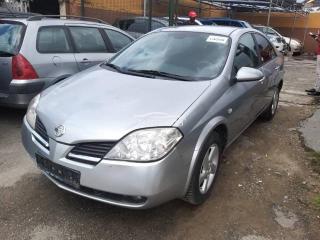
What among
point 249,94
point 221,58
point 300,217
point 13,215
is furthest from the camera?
point 249,94

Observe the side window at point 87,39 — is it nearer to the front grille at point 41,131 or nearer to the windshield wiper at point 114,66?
the windshield wiper at point 114,66

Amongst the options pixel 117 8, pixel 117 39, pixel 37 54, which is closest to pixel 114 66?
pixel 37 54

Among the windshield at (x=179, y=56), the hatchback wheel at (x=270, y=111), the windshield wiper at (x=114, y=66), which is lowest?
the hatchback wheel at (x=270, y=111)

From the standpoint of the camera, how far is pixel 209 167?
352 centimetres

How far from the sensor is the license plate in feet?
9.45

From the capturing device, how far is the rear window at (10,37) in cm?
520

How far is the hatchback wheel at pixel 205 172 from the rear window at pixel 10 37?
314 cm

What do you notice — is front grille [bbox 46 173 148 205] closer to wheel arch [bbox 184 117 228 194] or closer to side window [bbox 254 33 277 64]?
wheel arch [bbox 184 117 228 194]

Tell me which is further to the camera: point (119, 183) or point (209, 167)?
point (209, 167)

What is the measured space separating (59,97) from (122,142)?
38.2 inches

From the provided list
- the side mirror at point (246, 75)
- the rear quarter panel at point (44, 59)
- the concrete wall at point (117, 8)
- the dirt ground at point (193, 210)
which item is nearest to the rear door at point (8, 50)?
the rear quarter panel at point (44, 59)

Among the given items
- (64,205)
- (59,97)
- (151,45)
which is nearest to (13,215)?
(64,205)

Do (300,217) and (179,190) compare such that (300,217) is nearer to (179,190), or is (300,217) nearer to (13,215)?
(179,190)

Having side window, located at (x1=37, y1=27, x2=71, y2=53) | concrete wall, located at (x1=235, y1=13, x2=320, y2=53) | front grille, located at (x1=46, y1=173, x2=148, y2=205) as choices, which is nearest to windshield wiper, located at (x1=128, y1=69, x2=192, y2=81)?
front grille, located at (x1=46, y1=173, x2=148, y2=205)
